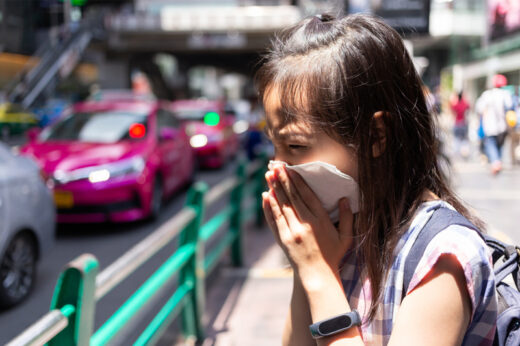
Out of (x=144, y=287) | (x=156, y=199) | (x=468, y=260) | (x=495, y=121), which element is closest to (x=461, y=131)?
(x=495, y=121)

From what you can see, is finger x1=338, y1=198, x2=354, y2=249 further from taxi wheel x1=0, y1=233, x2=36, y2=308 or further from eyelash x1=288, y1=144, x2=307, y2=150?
taxi wheel x1=0, y1=233, x2=36, y2=308

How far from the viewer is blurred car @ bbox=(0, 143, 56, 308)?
4.32 m

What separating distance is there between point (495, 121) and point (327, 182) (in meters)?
9.87

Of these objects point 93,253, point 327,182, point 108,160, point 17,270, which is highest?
point 327,182

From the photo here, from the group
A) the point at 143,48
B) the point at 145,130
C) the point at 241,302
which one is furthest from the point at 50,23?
the point at 143,48

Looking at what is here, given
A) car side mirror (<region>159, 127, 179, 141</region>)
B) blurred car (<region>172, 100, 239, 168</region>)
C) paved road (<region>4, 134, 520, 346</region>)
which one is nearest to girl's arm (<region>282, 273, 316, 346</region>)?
paved road (<region>4, 134, 520, 346</region>)

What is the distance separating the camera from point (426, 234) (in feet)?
3.37

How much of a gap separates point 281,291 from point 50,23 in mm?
3348

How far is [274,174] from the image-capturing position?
44.4 inches

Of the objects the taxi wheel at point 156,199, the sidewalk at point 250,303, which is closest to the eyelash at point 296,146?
the sidewalk at point 250,303

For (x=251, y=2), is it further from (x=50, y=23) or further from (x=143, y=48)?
(x=50, y=23)

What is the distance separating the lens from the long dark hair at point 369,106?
1.09 meters

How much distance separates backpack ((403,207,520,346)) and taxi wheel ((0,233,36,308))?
3937 mm

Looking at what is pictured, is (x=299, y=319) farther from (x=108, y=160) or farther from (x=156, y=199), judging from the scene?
(x=156, y=199)
